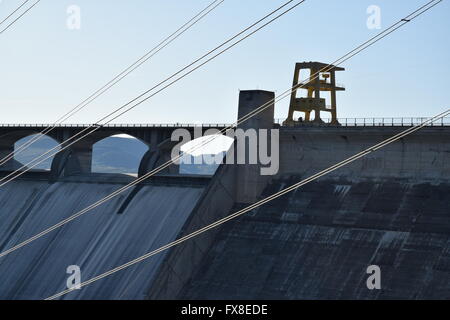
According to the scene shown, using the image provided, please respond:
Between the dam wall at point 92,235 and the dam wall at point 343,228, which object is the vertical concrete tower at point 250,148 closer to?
the dam wall at point 343,228

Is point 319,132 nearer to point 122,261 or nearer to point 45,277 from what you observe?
point 122,261

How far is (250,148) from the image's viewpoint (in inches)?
2244

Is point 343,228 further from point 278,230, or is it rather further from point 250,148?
point 250,148

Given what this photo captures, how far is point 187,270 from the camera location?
53625 mm

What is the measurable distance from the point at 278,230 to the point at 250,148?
6027 millimetres

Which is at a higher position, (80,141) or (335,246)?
(80,141)

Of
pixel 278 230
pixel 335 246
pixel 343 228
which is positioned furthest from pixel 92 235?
pixel 335 246

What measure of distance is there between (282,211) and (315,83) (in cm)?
1206

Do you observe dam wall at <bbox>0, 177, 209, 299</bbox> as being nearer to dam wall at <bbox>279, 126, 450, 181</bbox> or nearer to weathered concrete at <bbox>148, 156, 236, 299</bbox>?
weathered concrete at <bbox>148, 156, 236, 299</bbox>

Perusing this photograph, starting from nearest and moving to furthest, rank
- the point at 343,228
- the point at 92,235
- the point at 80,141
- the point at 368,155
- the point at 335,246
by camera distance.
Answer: the point at 335,246 < the point at 343,228 < the point at 368,155 < the point at 92,235 < the point at 80,141

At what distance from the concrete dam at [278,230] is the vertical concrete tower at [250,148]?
71mm

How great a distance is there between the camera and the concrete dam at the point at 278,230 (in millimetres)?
48406

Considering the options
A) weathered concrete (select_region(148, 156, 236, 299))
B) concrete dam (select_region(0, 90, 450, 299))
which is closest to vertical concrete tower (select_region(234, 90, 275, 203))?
concrete dam (select_region(0, 90, 450, 299))
